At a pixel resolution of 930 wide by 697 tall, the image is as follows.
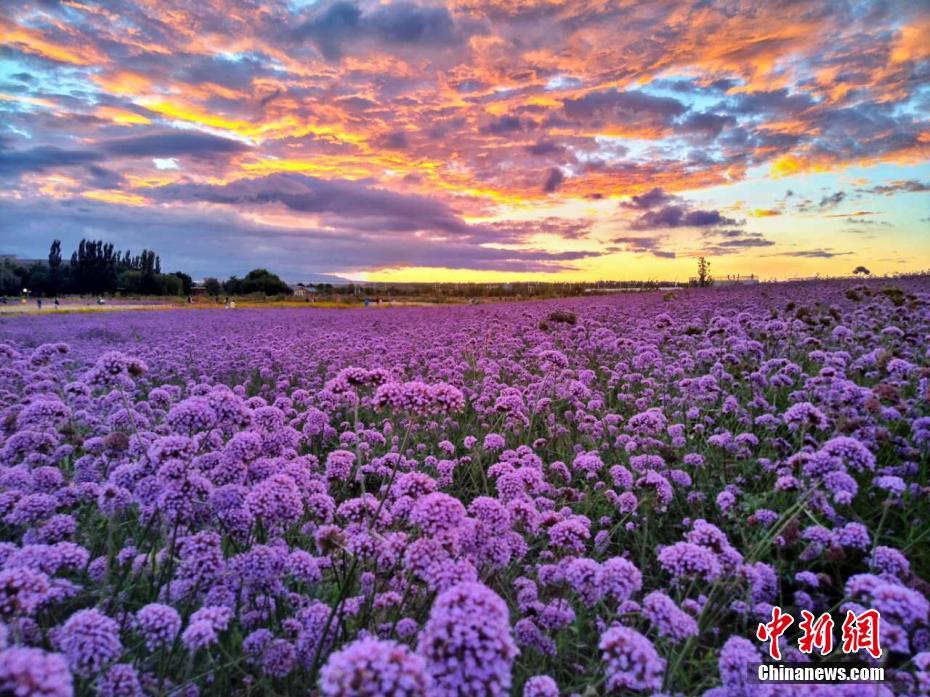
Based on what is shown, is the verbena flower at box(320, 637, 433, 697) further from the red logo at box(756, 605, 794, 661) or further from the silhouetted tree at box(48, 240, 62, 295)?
the silhouetted tree at box(48, 240, 62, 295)

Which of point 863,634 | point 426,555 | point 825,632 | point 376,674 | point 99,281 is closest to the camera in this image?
point 376,674

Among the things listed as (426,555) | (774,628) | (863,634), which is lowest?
(774,628)

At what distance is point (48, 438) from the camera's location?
3.92 meters

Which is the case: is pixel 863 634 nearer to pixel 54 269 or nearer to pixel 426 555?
pixel 426 555

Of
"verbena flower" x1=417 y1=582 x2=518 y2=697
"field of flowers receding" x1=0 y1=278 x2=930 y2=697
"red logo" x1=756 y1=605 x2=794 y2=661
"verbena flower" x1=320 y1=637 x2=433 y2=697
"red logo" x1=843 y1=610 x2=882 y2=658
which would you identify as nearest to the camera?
"verbena flower" x1=320 y1=637 x2=433 y2=697

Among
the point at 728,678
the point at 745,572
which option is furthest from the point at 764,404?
the point at 728,678

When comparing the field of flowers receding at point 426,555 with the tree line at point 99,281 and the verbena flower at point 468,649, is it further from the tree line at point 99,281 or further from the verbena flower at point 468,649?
the tree line at point 99,281

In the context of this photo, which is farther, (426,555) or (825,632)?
(825,632)

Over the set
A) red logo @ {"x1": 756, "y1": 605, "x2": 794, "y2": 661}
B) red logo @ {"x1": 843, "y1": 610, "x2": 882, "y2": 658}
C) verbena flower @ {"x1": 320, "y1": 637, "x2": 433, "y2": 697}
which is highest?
verbena flower @ {"x1": 320, "y1": 637, "x2": 433, "y2": 697}

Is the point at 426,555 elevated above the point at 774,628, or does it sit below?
above

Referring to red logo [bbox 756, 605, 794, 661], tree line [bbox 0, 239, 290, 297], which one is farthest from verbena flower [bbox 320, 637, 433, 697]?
tree line [bbox 0, 239, 290, 297]

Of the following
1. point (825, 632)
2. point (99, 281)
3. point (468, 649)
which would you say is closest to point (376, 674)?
point (468, 649)

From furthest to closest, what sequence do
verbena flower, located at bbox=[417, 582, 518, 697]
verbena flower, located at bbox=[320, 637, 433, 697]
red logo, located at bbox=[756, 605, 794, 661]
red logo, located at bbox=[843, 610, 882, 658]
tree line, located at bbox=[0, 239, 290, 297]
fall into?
1. tree line, located at bbox=[0, 239, 290, 297]
2. red logo, located at bbox=[756, 605, 794, 661]
3. red logo, located at bbox=[843, 610, 882, 658]
4. verbena flower, located at bbox=[417, 582, 518, 697]
5. verbena flower, located at bbox=[320, 637, 433, 697]

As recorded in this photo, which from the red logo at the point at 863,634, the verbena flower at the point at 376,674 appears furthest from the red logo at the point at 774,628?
the verbena flower at the point at 376,674
